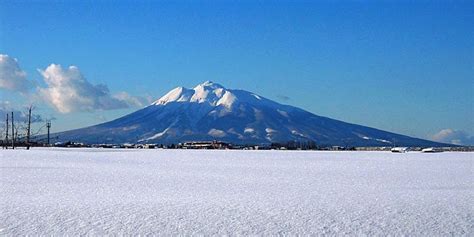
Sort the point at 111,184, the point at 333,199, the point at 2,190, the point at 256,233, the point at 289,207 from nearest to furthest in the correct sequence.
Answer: the point at 256,233 < the point at 289,207 < the point at 333,199 < the point at 2,190 < the point at 111,184

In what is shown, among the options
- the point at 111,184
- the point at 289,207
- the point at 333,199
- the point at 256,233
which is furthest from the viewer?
the point at 111,184

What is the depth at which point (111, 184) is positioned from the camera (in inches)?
647

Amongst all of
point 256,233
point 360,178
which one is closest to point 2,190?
point 256,233

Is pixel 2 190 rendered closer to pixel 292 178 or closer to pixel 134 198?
pixel 134 198

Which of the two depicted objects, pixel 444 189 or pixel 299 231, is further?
pixel 444 189

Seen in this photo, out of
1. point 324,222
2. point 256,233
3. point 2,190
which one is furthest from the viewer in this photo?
point 2,190

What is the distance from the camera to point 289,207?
38.4 ft

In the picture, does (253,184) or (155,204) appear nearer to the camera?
(155,204)

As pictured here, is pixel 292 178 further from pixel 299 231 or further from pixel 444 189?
pixel 299 231

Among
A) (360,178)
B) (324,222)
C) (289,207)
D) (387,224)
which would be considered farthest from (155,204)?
→ (360,178)

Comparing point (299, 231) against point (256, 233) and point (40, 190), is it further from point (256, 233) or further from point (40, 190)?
point (40, 190)

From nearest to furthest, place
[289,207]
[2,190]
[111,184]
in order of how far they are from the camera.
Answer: [289,207] < [2,190] < [111,184]

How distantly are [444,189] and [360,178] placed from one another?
13.9 feet

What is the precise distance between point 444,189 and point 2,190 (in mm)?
11244
